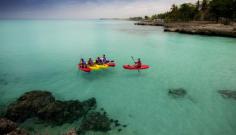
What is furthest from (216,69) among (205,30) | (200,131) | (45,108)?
(205,30)

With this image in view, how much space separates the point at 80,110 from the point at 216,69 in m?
14.6

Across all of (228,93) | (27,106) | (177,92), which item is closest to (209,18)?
(228,93)

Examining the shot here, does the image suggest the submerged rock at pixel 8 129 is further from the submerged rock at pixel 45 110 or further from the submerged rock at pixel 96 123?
the submerged rock at pixel 96 123

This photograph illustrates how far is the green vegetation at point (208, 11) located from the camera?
5703 centimetres

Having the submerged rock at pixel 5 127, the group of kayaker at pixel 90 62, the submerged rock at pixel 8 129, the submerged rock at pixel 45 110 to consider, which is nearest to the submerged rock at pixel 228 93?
the submerged rock at pixel 45 110

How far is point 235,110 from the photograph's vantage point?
9867 mm

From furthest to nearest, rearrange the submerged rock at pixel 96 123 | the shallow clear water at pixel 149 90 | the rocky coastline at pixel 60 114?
the shallow clear water at pixel 149 90 → the rocky coastline at pixel 60 114 → the submerged rock at pixel 96 123

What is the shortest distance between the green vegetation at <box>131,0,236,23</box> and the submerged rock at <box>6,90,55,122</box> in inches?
2491

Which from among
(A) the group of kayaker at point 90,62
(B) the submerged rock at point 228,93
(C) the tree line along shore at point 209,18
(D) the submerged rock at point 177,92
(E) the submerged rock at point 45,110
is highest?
(C) the tree line along shore at point 209,18

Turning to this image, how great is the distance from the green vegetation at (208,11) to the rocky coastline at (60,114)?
204ft

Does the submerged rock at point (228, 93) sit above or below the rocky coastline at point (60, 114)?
below

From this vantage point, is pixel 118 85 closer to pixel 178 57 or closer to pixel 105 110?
pixel 105 110

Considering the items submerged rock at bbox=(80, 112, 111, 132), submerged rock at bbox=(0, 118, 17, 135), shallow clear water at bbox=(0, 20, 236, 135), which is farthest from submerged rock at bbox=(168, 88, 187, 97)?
submerged rock at bbox=(0, 118, 17, 135)

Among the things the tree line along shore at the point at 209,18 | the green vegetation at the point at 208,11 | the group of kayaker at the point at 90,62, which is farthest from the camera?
the green vegetation at the point at 208,11
